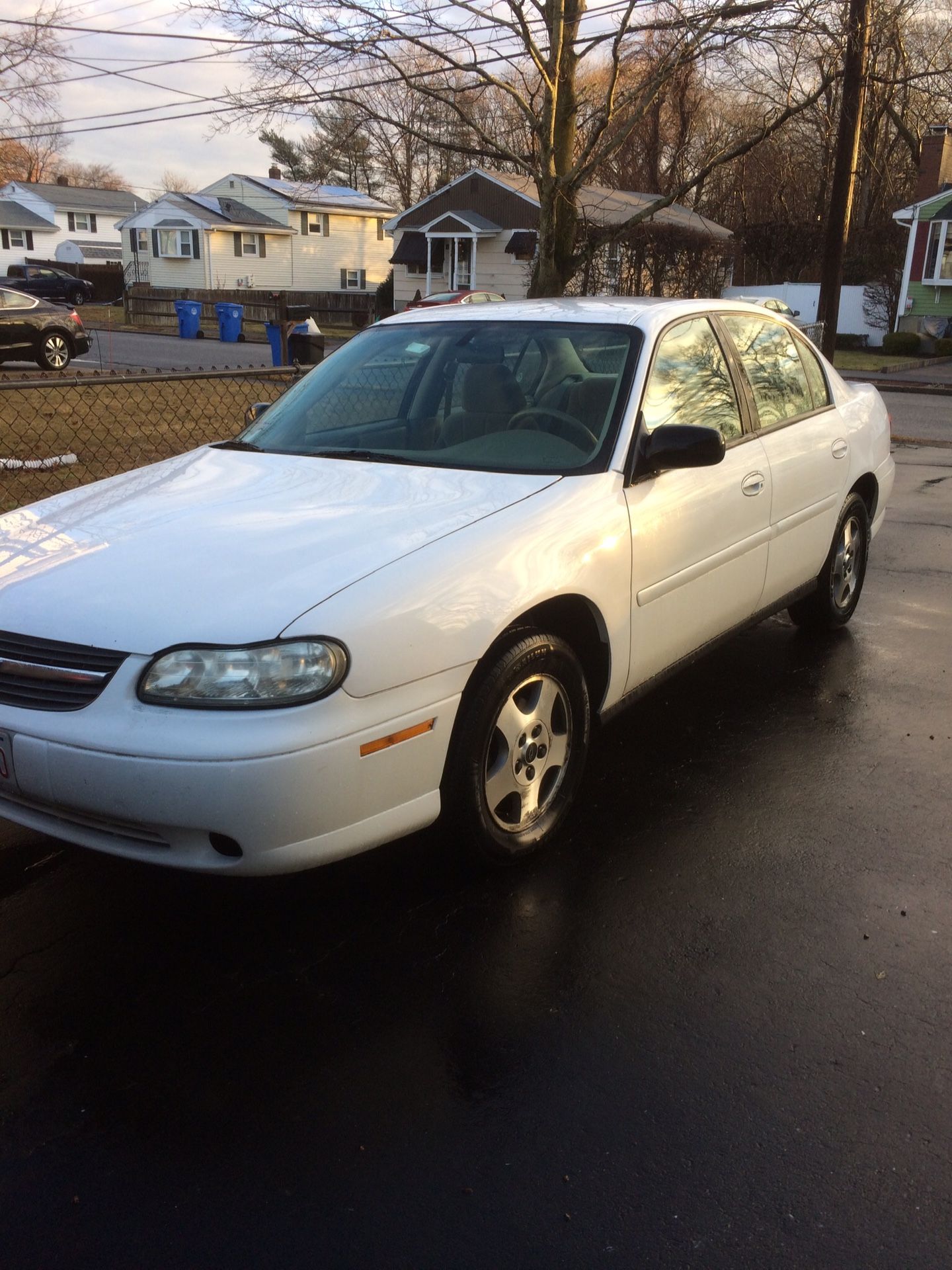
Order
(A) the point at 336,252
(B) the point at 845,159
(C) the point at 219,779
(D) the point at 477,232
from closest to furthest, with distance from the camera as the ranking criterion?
(C) the point at 219,779, (B) the point at 845,159, (D) the point at 477,232, (A) the point at 336,252

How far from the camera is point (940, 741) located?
4.57 m

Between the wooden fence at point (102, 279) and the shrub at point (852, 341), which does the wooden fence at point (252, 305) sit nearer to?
the wooden fence at point (102, 279)

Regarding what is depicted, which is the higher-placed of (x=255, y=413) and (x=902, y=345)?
(x=255, y=413)

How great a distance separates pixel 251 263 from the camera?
51.3 metres

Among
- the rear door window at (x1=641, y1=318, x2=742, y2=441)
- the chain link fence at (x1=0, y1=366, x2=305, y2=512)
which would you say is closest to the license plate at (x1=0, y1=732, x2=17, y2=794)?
the rear door window at (x1=641, y1=318, x2=742, y2=441)

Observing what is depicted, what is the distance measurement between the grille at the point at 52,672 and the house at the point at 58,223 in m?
66.1

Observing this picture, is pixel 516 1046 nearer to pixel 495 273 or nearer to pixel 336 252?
pixel 495 273

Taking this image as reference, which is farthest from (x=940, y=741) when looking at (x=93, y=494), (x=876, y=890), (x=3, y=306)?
(x=3, y=306)

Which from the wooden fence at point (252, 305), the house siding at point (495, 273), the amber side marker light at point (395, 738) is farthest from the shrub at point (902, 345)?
the amber side marker light at point (395, 738)

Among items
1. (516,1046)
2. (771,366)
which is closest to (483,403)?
(771,366)

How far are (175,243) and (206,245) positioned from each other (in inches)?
76.6

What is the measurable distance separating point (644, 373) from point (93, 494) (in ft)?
6.63

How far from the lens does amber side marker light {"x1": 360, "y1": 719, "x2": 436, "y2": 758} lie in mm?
2799

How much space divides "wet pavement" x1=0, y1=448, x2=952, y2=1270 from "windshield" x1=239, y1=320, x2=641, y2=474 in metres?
1.31
